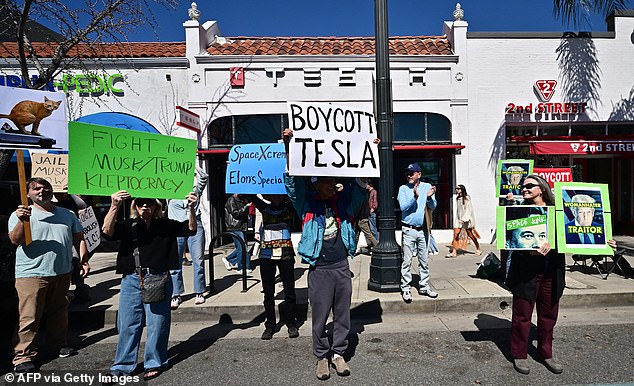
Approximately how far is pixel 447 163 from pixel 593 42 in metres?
5.14

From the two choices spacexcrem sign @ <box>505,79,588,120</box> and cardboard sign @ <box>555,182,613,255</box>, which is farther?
spacexcrem sign @ <box>505,79,588,120</box>

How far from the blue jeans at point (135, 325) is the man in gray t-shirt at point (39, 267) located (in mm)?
989

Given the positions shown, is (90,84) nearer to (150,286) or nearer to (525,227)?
(150,286)

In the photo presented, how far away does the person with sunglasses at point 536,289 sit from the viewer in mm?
3387

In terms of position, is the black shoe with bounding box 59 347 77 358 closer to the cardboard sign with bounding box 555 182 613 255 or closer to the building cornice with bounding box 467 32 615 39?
the cardboard sign with bounding box 555 182 613 255

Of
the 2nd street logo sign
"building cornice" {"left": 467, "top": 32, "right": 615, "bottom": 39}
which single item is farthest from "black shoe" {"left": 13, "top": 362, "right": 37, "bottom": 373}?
the 2nd street logo sign

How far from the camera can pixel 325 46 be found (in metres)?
10.3

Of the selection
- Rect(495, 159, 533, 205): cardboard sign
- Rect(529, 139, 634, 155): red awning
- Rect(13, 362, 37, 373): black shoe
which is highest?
Rect(529, 139, 634, 155): red awning

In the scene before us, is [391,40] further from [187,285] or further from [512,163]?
[187,285]

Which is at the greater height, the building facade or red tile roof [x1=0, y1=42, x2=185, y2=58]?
red tile roof [x1=0, y1=42, x2=185, y2=58]

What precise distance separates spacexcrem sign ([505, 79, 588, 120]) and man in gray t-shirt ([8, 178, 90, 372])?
997cm

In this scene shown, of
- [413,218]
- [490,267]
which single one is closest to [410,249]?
[413,218]

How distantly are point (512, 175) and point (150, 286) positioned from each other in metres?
5.99

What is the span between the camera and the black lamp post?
550cm
